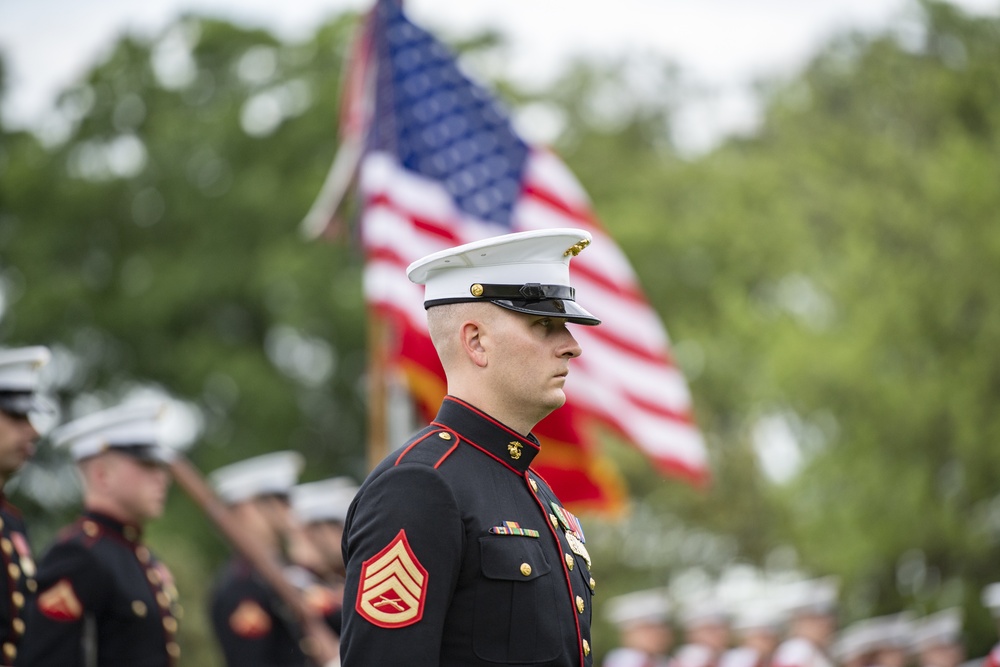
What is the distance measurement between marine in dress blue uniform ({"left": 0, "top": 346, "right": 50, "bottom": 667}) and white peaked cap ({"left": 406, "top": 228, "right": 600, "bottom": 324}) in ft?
6.67

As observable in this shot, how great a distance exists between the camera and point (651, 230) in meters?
21.8

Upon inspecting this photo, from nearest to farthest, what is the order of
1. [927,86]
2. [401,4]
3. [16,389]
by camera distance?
[16,389], [401,4], [927,86]

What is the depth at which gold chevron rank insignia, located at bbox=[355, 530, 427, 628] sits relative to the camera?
105 inches

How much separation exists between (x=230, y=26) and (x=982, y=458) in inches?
520

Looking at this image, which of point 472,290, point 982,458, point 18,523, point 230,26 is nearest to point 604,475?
point 18,523

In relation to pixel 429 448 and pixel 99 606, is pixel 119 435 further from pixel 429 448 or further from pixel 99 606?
pixel 429 448

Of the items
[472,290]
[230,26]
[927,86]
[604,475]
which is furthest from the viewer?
[230,26]

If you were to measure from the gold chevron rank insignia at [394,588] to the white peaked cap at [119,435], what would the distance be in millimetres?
3125

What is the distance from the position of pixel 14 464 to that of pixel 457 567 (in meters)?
2.36

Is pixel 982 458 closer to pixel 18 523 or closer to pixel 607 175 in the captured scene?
pixel 607 175

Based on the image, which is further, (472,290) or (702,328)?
(702,328)

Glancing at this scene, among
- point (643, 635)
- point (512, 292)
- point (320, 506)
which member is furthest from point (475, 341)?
point (643, 635)

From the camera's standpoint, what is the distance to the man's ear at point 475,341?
300 cm

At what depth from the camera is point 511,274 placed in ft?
9.99
